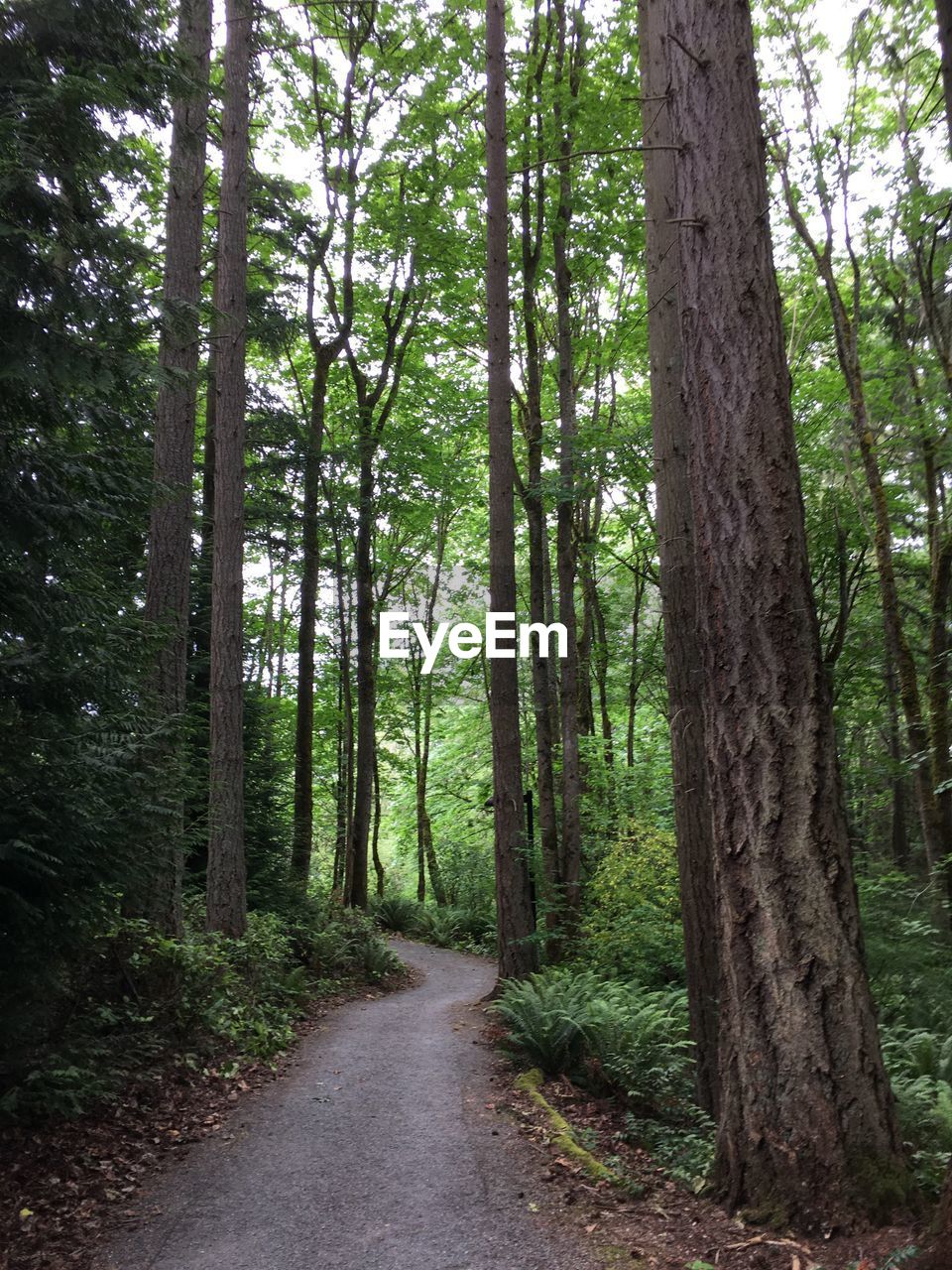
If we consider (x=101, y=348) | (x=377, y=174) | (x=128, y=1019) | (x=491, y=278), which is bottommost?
(x=128, y=1019)

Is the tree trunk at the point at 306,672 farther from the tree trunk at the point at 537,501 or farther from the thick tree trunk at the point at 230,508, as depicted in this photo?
the thick tree trunk at the point at 230,508

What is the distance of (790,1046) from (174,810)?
435 cm

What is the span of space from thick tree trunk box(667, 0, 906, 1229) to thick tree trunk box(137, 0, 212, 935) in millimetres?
3714

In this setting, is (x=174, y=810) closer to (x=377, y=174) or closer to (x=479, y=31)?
(x=479, y=31)

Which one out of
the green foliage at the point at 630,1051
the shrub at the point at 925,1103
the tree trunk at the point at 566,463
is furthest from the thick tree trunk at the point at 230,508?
the shrub at the point at 925,1103

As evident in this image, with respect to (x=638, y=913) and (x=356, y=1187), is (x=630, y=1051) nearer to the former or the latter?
(x=356, y=1187)

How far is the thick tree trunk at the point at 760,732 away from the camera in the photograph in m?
4.04

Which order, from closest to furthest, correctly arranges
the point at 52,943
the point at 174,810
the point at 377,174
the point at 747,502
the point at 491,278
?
the point at 747,502 < the point at 52,943 < the point at 174,810 < the point at 491,278 < the point at 377,174

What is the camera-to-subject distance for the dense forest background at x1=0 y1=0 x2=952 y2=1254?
5.08 metres

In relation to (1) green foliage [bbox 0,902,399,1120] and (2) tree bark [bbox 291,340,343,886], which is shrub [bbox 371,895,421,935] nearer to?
(2) tree bark [bbox 291,340,343,886]

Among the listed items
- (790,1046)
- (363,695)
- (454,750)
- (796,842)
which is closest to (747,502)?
(796,842)

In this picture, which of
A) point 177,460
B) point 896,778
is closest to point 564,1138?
point 177,460

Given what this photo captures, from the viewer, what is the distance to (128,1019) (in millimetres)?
6699

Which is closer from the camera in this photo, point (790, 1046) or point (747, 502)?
point (790, 1046)
